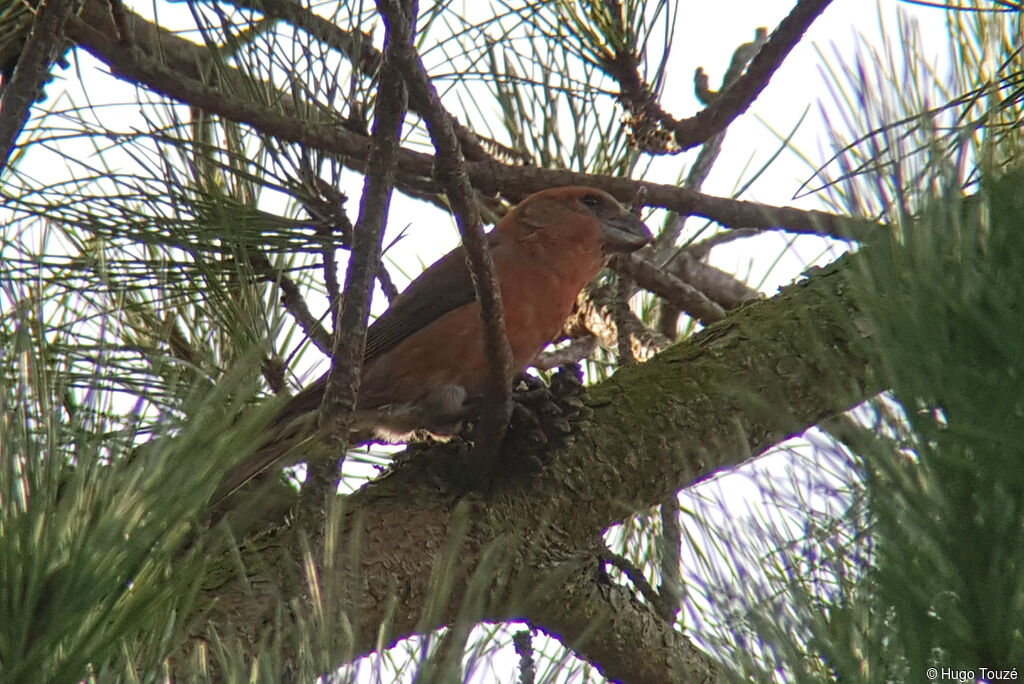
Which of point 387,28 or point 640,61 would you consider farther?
point 640,61

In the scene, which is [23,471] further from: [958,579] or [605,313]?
[605,313]

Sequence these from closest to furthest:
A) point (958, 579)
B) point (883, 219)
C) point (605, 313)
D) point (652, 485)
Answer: point (958, 579) < point (883, 219) < point (652, 485) < point (605, 313)

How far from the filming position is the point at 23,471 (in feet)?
3.53

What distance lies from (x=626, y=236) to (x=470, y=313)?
521mm

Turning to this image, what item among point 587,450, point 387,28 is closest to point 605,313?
point 587,450

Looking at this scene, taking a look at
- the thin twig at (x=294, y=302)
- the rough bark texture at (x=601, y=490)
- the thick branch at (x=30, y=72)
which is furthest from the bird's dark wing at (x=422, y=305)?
the thick branch at (x=30, y=72)

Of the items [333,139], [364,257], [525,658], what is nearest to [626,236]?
[333,139]

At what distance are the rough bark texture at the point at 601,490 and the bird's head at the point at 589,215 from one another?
86 cm

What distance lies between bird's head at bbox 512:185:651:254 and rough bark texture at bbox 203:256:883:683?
0.86m

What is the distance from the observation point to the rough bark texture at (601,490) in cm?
230

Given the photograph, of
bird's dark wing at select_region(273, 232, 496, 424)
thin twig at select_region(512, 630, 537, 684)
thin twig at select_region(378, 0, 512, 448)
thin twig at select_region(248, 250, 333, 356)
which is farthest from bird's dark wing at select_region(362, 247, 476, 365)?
thin twig at select_region(512, 630, 537, 684)

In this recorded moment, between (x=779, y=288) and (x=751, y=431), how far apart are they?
481mm

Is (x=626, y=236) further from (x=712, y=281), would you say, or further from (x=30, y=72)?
(x=30, y=72)

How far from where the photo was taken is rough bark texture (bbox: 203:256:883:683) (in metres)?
2.30
